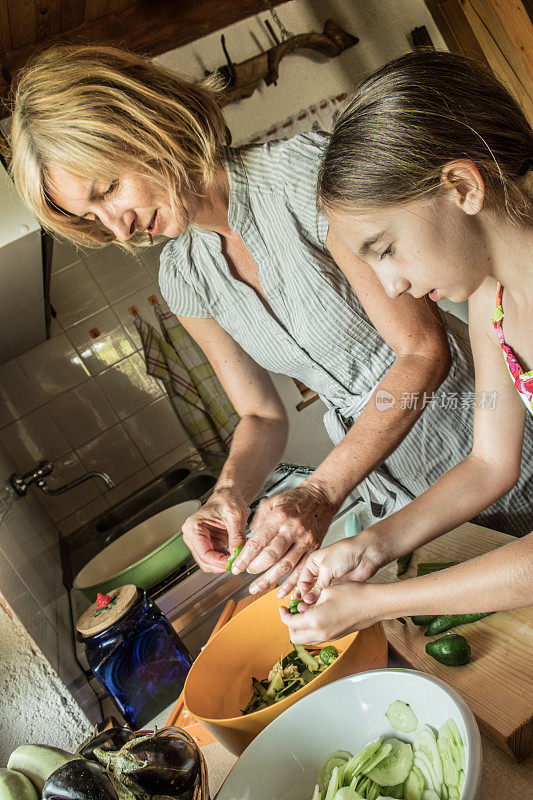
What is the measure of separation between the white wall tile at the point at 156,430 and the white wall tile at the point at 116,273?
0.61 metres

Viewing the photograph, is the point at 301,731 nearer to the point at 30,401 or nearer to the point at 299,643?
the point at 299,643

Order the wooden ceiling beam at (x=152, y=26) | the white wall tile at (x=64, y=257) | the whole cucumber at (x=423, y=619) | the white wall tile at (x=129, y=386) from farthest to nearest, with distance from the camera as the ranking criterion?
the white wall tile at (x=129, y=386), the white wall tile at (x=64, y=257), the wooden ceiling beam at (x=152, y=26), the whole cucumber at (x=423, y=619)

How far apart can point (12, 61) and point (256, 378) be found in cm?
158

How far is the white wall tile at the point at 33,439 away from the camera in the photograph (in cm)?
327

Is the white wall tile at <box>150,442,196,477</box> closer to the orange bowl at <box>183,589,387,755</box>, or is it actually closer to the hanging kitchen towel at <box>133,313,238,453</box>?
the hanging kitchen towel at <box>133,313,238,453</box>

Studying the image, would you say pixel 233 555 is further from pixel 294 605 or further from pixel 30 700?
pixel 30 700

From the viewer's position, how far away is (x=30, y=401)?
3338 millimetres

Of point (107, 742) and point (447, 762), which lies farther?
point (107, 742)

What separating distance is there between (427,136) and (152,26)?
7.27 ft

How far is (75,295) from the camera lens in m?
3.44

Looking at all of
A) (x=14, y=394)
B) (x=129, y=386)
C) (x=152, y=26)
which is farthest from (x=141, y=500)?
(x=152, y=26)

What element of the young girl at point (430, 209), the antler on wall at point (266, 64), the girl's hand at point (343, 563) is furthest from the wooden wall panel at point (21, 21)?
the girl's hand at point (343, 563)

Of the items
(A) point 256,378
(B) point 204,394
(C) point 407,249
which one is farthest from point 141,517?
(C) point 407,249

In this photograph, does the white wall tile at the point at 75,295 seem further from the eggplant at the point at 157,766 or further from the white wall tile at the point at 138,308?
the eggplant at the point at 157,766
